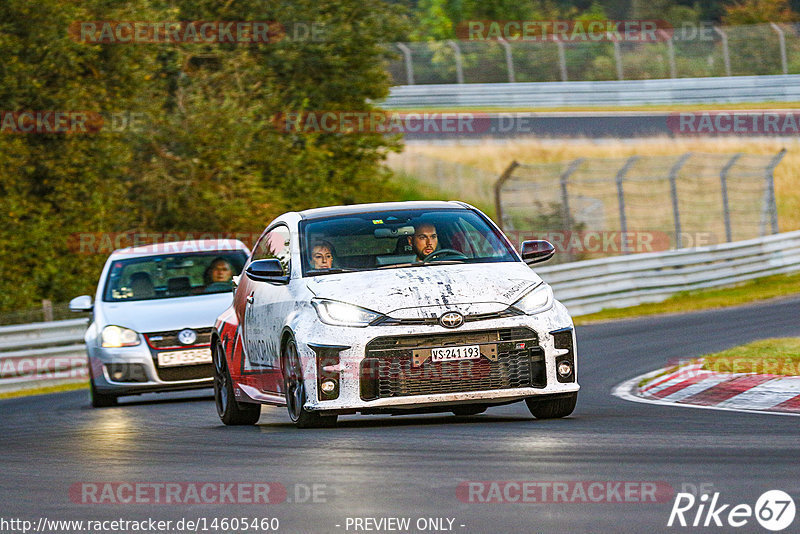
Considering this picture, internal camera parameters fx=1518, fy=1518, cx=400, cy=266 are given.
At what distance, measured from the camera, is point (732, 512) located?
6.14 m

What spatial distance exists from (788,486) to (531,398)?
3215 millimetres

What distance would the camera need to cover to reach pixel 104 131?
29906 millimetres

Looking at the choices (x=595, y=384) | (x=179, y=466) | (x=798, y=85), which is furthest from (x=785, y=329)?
(x=798, y=85)

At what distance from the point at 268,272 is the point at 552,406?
2139 millimetres

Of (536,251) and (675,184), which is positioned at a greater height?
(536,251)

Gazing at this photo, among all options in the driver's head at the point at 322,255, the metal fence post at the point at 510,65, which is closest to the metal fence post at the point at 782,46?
the metal fence post at the point at 510,65

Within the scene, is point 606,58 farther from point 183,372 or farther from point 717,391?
point 717,391

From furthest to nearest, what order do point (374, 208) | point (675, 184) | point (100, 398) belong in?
point (675, 184)
point (100, 398)
point (374, 208)

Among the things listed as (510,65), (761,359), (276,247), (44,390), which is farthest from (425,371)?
(510,65)

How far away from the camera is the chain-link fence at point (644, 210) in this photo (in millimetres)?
30141

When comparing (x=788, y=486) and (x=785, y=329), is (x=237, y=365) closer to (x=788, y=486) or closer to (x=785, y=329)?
(x=788, y=486)

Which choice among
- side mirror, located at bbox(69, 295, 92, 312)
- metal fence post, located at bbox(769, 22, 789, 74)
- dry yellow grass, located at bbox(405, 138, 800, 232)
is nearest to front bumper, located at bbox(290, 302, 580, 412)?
side mirror, located at bbox(69, 295, 92, 312)

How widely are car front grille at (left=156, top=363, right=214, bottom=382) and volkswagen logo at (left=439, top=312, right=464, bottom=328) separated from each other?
6.48 metres

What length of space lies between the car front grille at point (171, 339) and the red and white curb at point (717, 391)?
4405 millimetres
